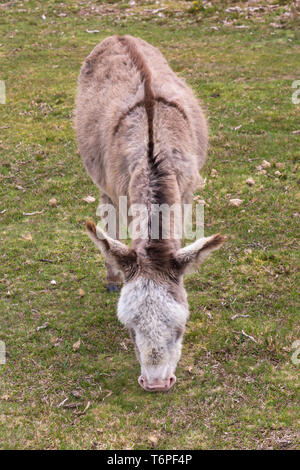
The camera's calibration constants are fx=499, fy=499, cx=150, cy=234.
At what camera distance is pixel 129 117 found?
5.47 metres

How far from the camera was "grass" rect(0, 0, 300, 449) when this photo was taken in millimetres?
5043

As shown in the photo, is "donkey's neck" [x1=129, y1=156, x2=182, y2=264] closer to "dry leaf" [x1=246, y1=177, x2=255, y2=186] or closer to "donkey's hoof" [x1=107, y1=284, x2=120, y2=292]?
"donkey's hoof" [x1=107, y1=284, x2=120, y2=292]

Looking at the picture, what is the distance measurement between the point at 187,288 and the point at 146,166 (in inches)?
99.6

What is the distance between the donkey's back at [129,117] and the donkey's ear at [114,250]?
3.37 feet

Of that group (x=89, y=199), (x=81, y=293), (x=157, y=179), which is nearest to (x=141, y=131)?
(x=157, y=179)

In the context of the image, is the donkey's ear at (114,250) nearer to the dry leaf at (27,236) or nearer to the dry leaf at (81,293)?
the dry leaf at (81,293)

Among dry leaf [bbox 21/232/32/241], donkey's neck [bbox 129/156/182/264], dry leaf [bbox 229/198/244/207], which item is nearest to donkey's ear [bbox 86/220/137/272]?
donkey's neck [bbox 129/156/182/264]

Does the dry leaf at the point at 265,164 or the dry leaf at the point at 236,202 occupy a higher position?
the dry leaf at the point at 265,164

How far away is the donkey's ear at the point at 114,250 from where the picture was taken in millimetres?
4320

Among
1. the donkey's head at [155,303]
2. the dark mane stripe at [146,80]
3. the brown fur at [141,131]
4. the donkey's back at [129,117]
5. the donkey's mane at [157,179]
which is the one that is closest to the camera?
the donkey's head at [155,303]

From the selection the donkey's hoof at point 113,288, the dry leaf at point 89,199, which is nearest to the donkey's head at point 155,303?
the donkey's hoof at point 113,288

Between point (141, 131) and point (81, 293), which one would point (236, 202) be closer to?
point (81, 293)

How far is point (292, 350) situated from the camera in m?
5.81
